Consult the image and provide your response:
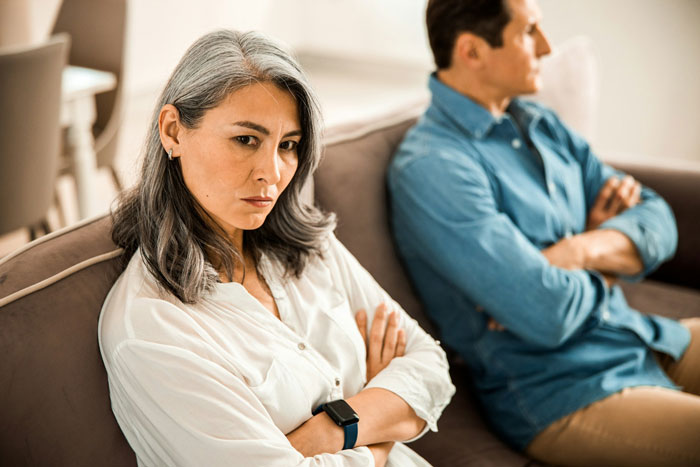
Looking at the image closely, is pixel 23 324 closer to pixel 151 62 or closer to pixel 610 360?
pixel 610 360

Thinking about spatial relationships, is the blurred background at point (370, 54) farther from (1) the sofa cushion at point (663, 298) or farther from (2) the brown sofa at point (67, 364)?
(1) the sofa cushion at point (663, 298)

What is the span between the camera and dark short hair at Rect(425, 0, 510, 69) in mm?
1590

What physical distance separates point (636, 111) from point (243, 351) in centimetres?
327

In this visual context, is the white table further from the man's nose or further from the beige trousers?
the beige trousers

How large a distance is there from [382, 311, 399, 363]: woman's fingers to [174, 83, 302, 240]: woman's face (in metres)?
0.35

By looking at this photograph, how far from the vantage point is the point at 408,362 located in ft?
3.96

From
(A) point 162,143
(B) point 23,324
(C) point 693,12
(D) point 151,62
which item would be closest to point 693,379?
(A) point 162,143

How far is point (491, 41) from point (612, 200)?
0.57 m

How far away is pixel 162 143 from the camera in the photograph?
1024mm

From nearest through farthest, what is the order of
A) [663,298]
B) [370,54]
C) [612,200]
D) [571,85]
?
[612,200], [663,298], [571,85], [370,54]

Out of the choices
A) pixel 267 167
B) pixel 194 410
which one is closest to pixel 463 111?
pixel 267 167

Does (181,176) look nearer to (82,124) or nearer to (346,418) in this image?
(346,418)

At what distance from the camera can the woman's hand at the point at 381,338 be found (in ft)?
4.04

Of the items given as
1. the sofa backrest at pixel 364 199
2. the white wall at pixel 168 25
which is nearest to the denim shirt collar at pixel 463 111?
the sofa backrest at pixel 364 199
